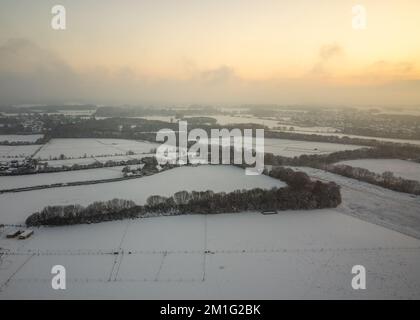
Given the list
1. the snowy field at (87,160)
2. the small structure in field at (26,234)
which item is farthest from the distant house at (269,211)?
the snowy field at (87,160)

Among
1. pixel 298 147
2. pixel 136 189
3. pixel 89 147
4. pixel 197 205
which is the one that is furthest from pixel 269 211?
pixel 89 147

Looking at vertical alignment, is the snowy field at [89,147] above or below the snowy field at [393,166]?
above

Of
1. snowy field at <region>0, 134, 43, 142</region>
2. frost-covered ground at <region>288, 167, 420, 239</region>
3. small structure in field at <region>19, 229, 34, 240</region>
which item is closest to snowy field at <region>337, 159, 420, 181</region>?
frost-covered ground at <region>288, 167, 420, 239</region>

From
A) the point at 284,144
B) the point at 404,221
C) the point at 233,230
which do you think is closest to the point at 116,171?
the point at 233,230

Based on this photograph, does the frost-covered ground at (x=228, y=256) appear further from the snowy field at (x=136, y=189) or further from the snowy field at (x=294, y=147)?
the snowy field at (x=294, y=147)

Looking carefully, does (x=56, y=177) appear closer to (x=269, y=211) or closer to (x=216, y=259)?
(x=269, y=211)

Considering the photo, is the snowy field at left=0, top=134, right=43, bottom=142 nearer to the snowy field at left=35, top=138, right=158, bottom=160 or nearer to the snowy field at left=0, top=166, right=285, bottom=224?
the snowy field at left=35, top=138, right=158, bottom=160
